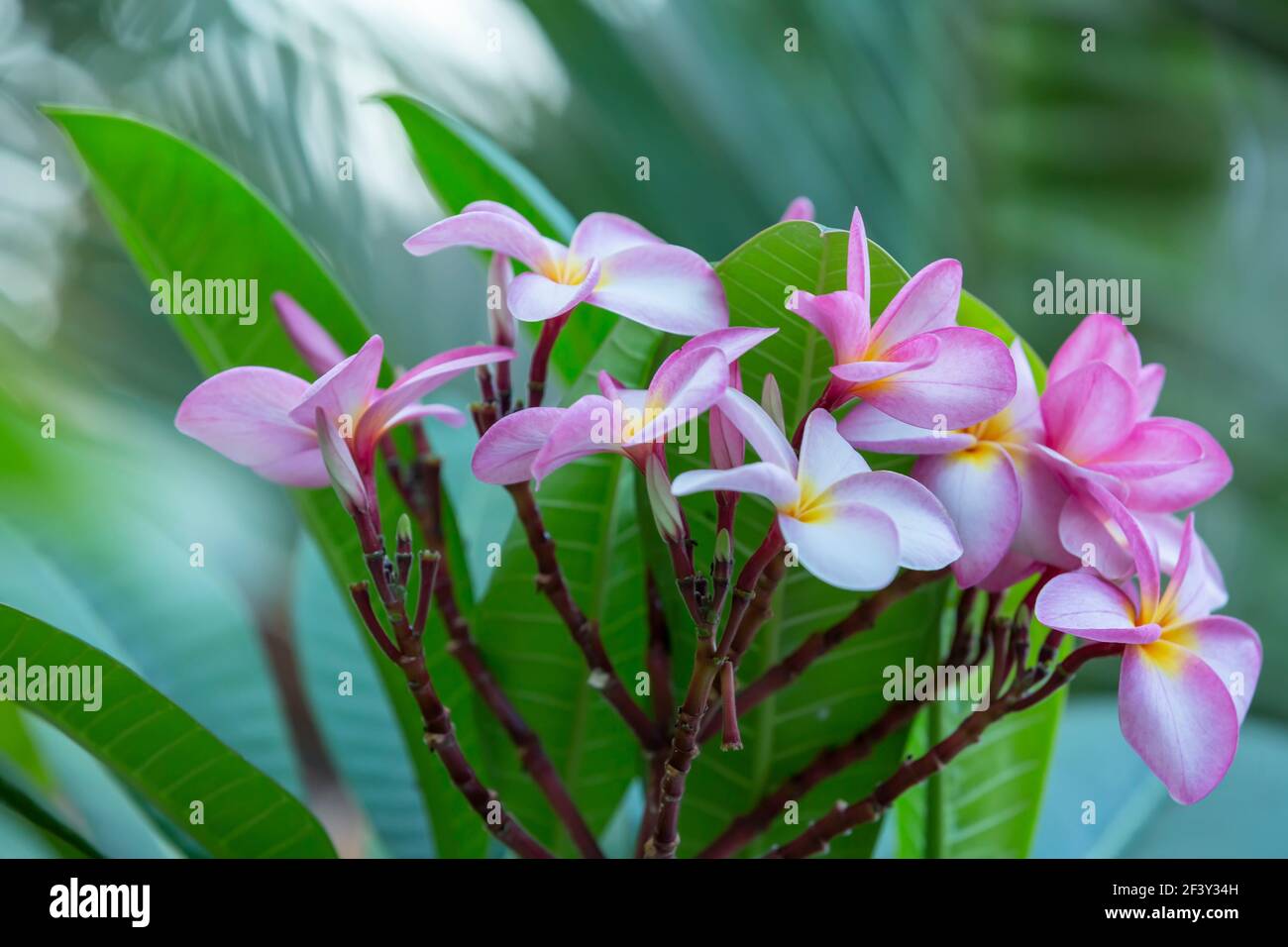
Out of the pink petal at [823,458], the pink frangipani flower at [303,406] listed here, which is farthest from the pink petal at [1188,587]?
the pink frangipani flower at [303,406]

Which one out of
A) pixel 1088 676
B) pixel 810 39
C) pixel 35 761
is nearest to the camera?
pixel 35 761

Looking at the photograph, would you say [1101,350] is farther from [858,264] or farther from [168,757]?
[168,757]

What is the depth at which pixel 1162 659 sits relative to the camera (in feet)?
0.98

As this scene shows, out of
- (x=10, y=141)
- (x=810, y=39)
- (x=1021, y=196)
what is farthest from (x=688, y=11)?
(x=10, y=141)

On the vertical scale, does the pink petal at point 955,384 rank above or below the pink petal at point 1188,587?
above

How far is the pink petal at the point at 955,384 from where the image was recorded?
0.28 m

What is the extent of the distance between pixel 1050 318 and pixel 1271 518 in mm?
353

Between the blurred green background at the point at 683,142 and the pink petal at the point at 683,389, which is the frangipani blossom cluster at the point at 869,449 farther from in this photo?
the blurred green background at the point at 683,142

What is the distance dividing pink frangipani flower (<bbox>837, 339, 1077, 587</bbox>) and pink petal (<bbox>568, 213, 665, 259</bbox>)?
101 mm

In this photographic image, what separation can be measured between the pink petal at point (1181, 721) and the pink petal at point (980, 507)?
0.16ft

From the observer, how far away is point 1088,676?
113 centimetres

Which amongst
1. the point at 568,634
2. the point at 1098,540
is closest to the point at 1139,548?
the point at 1098,540

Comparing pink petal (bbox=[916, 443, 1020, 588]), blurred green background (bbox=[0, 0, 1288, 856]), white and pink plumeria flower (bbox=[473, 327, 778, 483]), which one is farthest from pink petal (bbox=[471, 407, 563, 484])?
blurred green background (bbox=[0, 0, 1288, 856])
